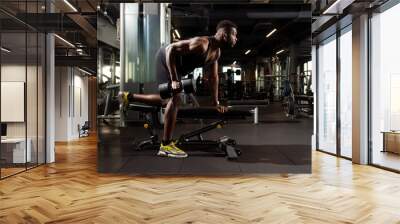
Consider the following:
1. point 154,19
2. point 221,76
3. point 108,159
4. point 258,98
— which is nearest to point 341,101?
point 258,98

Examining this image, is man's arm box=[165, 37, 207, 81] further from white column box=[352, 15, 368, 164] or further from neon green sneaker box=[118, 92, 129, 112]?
white column box=[352, 15, 368, 164]

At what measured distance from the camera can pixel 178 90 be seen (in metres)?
5.63

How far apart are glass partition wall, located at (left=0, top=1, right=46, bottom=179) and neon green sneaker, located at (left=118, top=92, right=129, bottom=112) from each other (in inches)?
78.8

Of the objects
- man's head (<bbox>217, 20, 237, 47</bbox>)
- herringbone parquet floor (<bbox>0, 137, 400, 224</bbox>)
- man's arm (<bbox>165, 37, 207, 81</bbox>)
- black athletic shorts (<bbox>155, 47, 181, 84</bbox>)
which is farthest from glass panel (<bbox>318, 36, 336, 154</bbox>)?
black athletic shorts (<bbox>155, 47, 181, 84</bbox>)

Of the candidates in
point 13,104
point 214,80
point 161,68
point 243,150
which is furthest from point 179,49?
point 13,104

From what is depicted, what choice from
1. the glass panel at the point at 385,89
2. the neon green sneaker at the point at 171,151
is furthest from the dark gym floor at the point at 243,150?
the glass panel at the point at 385,89

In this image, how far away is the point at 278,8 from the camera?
18.9 feet

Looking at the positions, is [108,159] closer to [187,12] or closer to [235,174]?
[235,174]

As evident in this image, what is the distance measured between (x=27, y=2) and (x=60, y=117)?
6.93m

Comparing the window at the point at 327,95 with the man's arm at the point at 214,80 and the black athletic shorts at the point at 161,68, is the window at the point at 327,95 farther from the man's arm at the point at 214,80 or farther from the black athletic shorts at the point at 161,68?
the black athletic shorts at the point at 161,68

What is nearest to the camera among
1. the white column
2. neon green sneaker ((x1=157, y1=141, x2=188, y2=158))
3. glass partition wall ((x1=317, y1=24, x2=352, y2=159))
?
neon green sneaker ((x1=157, y1=141, x2=188, y2=158))

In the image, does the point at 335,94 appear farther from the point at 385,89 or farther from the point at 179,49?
the point at 179,49

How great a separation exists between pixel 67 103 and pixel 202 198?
31.1 feet

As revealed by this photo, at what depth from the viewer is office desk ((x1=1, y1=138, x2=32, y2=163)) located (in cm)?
621
